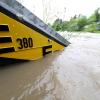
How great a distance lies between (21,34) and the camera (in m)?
2.85

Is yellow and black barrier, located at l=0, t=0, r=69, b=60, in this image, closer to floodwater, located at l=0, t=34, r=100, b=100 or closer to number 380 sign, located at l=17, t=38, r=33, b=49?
number 380 sign, located at l=17, t=38, r=33, b=49

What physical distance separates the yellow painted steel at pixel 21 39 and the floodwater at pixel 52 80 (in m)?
0.15

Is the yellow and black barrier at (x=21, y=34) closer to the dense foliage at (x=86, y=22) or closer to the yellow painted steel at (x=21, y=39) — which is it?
the yellow painted steel at (x=21, y=39)

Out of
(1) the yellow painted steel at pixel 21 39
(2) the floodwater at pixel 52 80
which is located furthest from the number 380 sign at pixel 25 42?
(2) the floodwater at pixel 52 80

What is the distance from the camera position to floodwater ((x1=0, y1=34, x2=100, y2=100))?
1849mm

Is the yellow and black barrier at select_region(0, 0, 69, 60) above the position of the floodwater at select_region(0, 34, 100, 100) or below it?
above

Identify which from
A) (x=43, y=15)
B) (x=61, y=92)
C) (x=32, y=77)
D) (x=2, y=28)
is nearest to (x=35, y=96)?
(x=61, y=92)

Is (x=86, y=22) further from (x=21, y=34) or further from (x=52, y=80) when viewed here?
(x=52, y=80)

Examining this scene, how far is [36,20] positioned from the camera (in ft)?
10.5

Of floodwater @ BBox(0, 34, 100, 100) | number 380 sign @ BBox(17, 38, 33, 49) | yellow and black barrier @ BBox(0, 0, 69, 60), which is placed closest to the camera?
floodwater @ BBox(0, 34, 100, 100)

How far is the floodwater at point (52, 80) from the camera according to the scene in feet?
6.07

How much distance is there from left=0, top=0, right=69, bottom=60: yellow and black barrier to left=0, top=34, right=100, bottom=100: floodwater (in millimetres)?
202

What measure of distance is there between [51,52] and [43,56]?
1.00 feet

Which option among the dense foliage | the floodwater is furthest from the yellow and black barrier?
the dense foliage
